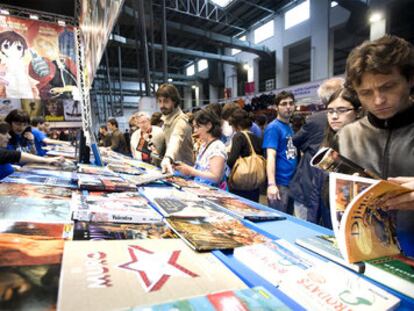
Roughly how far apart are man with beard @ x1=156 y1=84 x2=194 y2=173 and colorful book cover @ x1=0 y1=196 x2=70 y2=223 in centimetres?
116

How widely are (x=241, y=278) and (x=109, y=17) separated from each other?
2177 mm

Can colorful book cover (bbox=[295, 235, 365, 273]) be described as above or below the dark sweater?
below

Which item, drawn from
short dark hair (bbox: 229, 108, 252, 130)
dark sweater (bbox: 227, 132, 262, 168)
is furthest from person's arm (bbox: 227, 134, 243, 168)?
short dark hair (bbox: 229, 108, 252, 130)

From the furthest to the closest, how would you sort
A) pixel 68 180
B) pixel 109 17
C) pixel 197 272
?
pixel 109 17
pixel 68 180
pixel 197 272

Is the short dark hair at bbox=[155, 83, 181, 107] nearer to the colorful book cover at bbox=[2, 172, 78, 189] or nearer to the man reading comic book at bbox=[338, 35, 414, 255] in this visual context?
the colorful book cover at bbox=[2, 172, 78, 189]

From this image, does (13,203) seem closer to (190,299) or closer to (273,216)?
(190,299)

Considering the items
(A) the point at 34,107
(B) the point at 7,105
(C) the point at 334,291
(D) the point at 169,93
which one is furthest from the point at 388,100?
(B) the point at 7,105

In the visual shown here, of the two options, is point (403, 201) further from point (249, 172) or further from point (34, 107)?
point (34, 107)

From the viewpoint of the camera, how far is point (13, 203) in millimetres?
969

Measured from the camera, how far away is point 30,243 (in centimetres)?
64

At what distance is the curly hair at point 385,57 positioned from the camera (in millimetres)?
834

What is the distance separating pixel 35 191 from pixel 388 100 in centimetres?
136

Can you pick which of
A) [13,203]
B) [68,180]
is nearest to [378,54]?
[13,203]

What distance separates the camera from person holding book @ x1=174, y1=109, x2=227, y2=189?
6.08 feet
